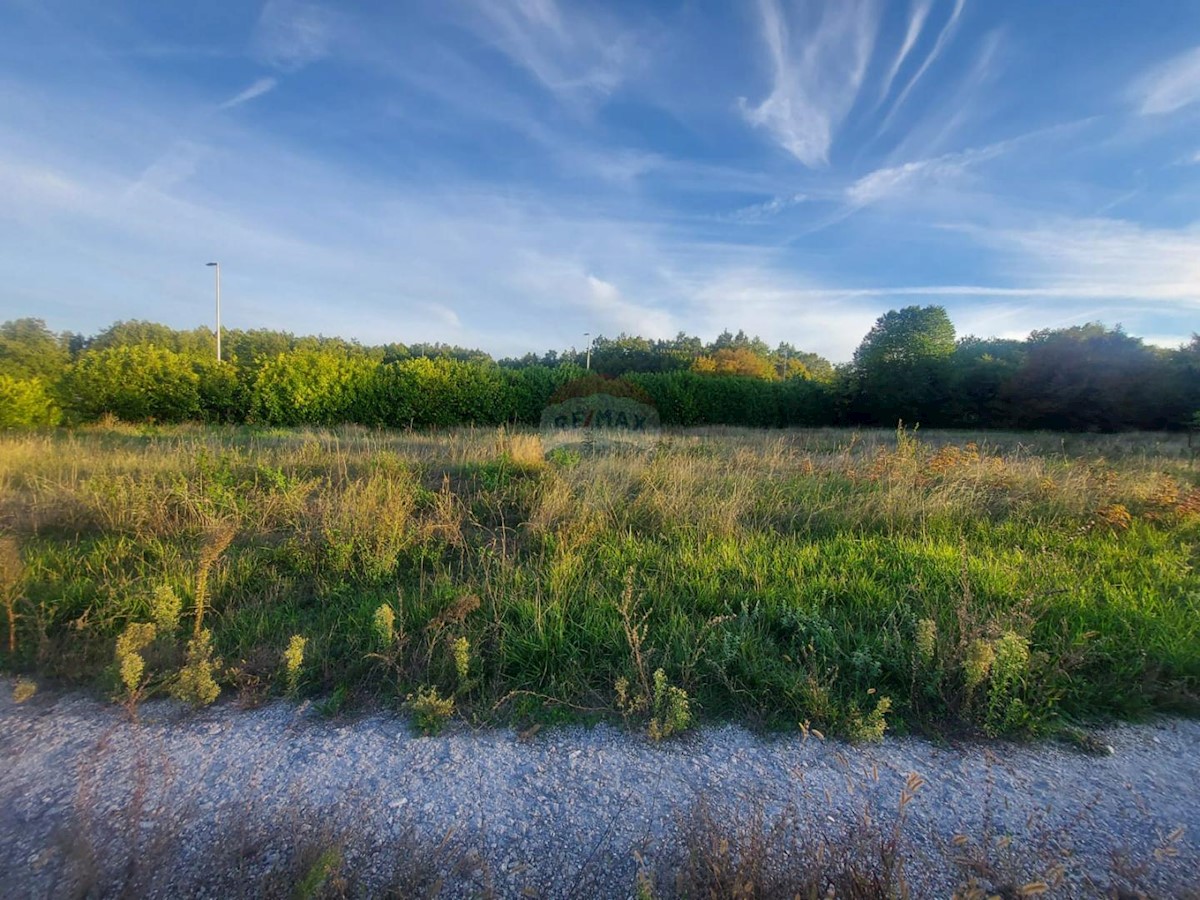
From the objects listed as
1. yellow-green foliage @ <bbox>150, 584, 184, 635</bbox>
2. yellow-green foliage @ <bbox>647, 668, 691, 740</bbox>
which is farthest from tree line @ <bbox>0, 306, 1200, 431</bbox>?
yellow-green foliage @ <bbox>647, 668, 691, 740</bbox>

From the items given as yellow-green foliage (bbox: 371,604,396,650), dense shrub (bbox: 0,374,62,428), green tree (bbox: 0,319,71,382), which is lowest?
yellow-green foliage (bbox: 371,604,396,650)

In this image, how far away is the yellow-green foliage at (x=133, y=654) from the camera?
251 cm

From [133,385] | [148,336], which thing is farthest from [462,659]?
[148,336]

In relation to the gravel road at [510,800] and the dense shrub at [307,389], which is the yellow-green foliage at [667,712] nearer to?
the gravel road at [510,800]

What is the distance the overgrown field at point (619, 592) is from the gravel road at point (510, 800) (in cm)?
19

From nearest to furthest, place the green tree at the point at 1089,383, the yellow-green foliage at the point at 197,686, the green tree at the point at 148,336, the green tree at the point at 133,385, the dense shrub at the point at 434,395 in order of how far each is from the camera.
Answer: the yellow-green foliage at the point at 197,686, the green tree at the point at 133,385, the dense shrub at the point at 434,395, the green tree at the point at 1089,383, the green tree at the point at 148,336

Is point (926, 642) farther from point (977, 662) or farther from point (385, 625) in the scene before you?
point (385, 625)

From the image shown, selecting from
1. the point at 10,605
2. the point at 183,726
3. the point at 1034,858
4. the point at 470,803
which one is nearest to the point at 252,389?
the point at 10,605

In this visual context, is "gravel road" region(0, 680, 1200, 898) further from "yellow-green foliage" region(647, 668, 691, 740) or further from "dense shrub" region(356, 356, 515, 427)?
"dense shrub" region(356, 356, 515, 427)

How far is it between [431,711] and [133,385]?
20718 mm

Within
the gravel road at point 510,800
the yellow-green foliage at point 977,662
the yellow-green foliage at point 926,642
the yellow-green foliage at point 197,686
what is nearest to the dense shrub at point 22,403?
the gravel road at point 510,800

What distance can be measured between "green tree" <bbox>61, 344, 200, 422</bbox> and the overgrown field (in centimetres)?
1309

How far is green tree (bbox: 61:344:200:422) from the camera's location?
16.3 meters

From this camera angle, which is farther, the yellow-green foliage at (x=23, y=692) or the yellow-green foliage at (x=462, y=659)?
the yellow-green foliage at (x=462, y=659)
